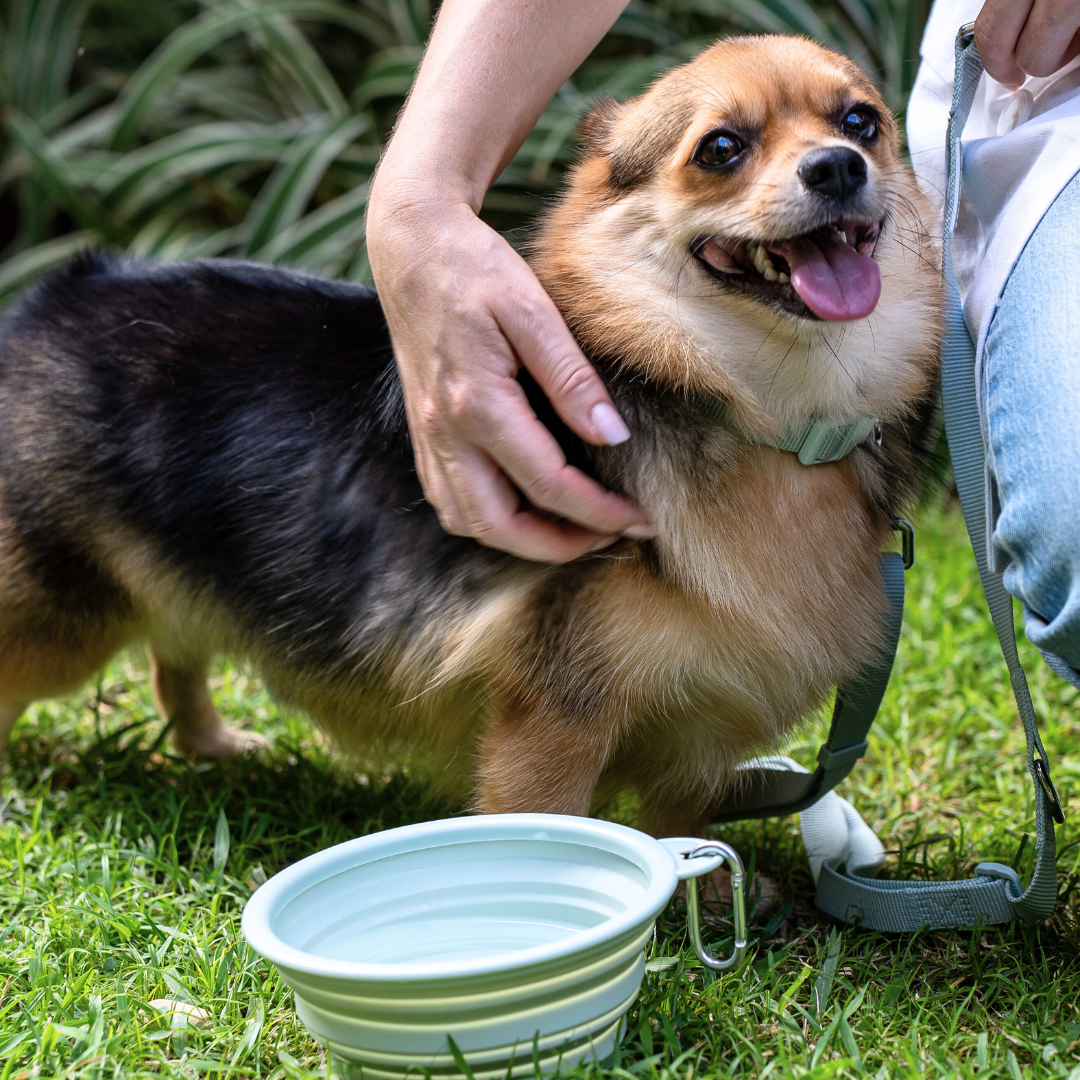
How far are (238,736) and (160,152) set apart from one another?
311cm

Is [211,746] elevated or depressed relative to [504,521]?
depressed

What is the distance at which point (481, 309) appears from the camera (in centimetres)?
165

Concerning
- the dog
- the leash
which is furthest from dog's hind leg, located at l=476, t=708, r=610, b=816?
the leash

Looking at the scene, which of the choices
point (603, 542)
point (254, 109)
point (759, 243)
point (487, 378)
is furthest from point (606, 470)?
point (254, 109)

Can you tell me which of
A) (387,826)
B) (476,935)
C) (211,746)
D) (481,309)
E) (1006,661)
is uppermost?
(481,309)

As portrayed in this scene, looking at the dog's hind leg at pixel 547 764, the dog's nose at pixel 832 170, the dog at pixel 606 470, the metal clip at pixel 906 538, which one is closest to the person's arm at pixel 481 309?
the dog at pixel 606 470

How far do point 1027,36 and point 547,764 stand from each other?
1349mm

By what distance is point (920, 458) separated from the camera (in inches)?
80.4

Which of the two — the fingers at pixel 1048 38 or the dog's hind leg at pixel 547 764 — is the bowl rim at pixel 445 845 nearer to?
the dog's hind leg at pixel 547 764

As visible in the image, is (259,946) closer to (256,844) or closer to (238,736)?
(256,844)

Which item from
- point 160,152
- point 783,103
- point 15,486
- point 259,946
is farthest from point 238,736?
point 160,152

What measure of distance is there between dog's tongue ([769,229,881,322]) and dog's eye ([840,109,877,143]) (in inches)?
8.3

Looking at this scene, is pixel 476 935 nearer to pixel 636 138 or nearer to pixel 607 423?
pixel 607 423

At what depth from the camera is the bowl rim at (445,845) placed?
125 centimetres
